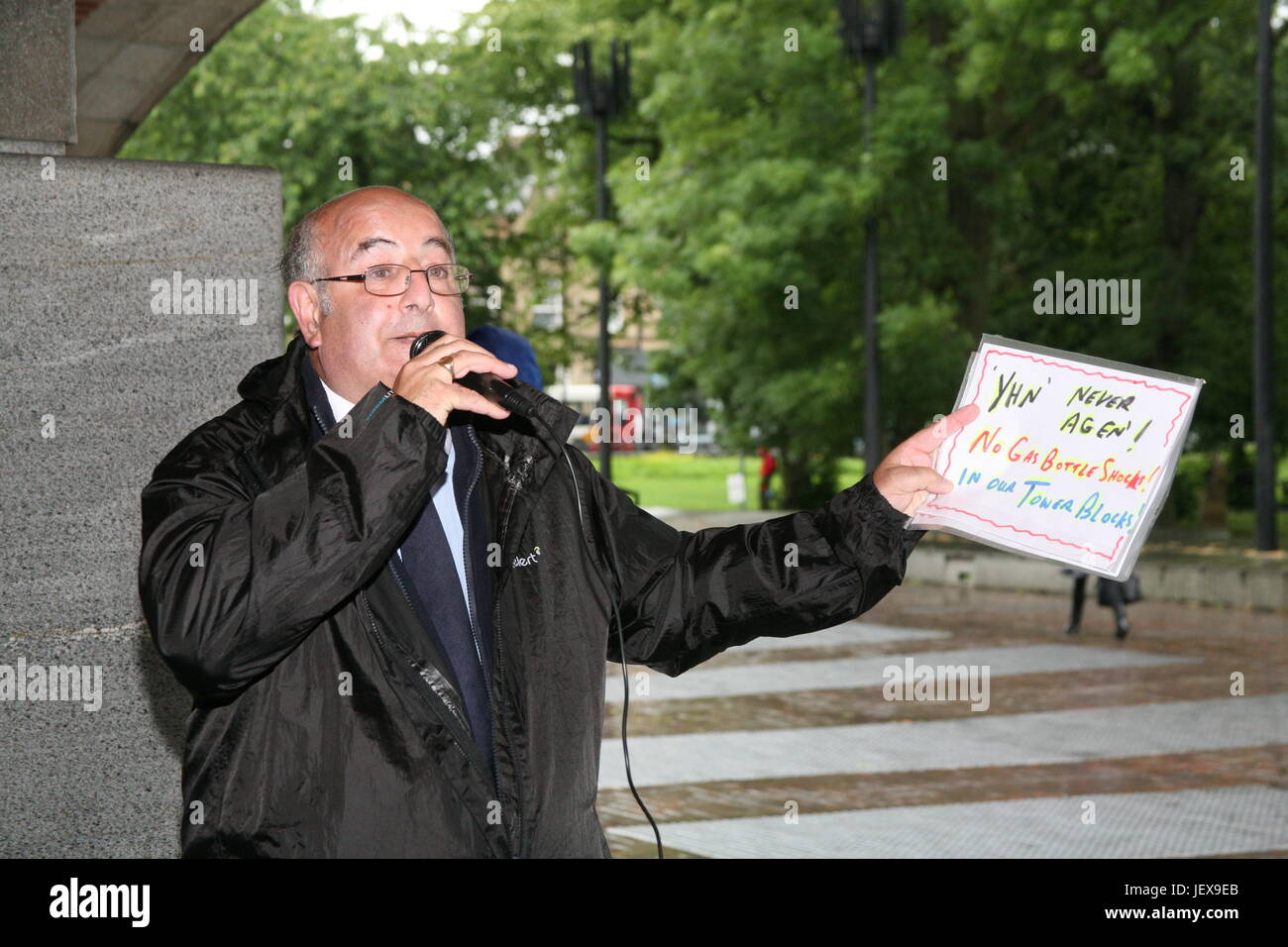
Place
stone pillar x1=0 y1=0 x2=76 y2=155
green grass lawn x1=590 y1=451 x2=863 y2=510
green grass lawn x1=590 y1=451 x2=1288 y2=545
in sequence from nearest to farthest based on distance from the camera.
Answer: stone pillar x1=0 y1=0 x2=76 y2=155 → green grass lawn x1=590 y1=451 x2=1288 y2=545 → green grass lawn x1=590 y1=451 x2=863 y2=510

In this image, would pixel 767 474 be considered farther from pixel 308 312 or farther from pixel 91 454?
pixel 308 312

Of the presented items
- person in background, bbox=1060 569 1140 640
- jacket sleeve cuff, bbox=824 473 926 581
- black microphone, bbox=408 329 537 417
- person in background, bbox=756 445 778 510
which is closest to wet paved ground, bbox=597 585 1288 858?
person in background, bbox=1060 569 1140 640

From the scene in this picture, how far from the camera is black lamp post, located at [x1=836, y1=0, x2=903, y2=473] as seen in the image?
17922 mm

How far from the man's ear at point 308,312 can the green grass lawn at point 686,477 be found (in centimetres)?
2472

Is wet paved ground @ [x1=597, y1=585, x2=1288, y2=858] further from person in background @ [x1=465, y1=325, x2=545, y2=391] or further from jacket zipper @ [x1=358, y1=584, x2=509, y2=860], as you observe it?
jacket zipper @ [x1=358, y1=584, x2=509, y2=860]

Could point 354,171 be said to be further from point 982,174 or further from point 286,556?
point 286,556

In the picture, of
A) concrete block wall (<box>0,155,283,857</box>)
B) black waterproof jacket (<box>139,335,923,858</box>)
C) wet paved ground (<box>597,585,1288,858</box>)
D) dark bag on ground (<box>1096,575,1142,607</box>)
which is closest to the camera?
black waterproof jacket (<box>139,335,923,858</box>)

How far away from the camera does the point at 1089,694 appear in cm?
1049

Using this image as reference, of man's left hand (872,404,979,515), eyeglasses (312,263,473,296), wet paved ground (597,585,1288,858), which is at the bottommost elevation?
wet paved ground (597,585,1288,858)

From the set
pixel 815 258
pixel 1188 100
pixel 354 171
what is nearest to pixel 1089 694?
pixel 815 258

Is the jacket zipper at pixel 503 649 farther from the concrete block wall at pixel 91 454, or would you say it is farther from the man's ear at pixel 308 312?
the concrete block wall at pixel 91 454

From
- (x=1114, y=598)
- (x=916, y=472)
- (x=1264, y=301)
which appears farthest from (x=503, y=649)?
(x=1264, y=301)

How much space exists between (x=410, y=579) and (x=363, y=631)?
0.34 ft
